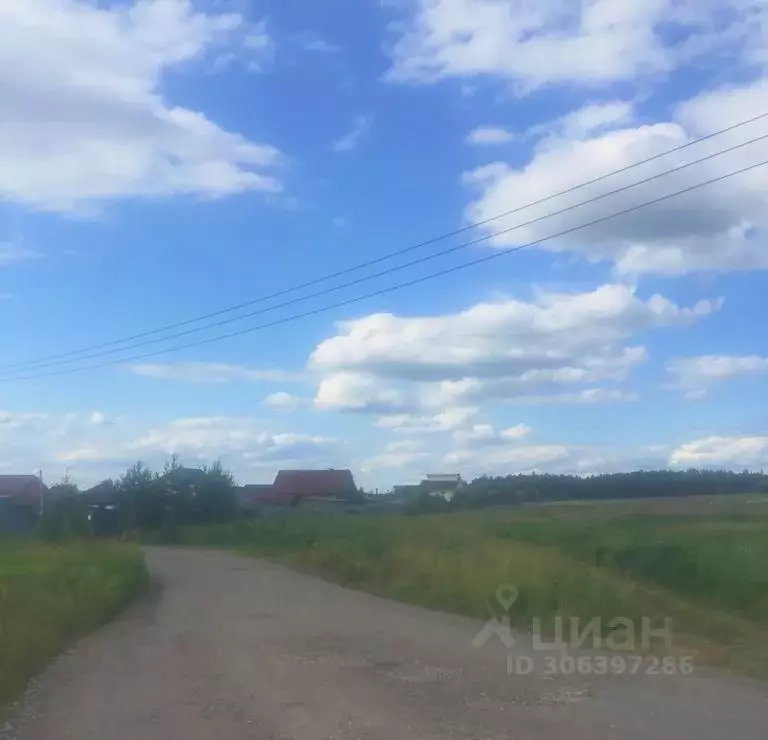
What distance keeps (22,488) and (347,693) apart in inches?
3154

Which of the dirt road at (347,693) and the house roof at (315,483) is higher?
the house roof at (315,483)

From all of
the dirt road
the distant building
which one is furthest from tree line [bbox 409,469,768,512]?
the dirt road

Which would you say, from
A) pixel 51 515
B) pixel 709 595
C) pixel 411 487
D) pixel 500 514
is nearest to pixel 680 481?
pixel 500 514

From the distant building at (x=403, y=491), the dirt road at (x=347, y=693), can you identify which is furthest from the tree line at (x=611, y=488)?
the dirt road at (x=347, y=693)

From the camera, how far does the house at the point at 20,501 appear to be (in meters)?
67.1

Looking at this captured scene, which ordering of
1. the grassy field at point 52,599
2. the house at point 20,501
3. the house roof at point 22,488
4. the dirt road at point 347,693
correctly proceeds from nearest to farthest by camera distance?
the dirt road at point 347,693 → the grassy field at point 52,599 → the house at point 20,501 → the house roof at point 22,488

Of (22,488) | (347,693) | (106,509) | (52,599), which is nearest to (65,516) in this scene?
(106,509)

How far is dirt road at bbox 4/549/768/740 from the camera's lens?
10391 millimetres

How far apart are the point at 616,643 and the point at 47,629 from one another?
28.0 ft

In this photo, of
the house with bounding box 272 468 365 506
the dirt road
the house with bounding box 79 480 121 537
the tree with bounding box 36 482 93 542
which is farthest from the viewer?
the house with bounding box 272 468 365 506

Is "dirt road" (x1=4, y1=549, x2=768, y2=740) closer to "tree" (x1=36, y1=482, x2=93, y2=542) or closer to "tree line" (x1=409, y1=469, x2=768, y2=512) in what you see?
"tree" (x1=36, y1=482, x2=93, y2=542)

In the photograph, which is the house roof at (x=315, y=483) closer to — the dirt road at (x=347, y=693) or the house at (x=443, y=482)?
the house at (x=443, y=482)

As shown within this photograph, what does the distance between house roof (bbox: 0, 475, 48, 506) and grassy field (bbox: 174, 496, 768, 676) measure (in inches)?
1669

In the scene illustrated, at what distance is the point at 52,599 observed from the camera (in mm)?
19734
